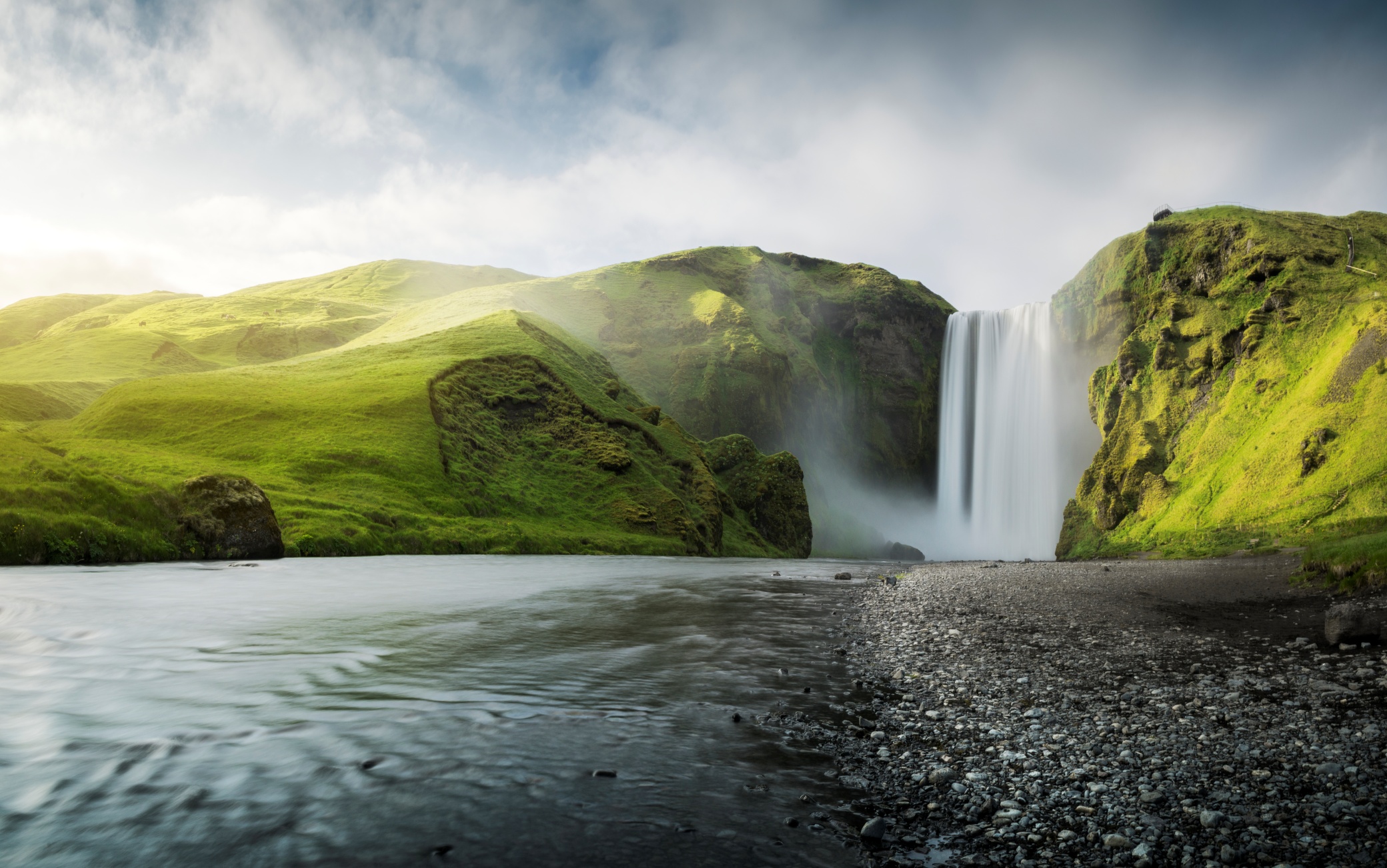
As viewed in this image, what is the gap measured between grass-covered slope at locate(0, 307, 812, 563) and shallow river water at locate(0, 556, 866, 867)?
43.5 ft

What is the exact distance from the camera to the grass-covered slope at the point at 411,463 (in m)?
29.1

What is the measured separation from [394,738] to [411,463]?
5293 cm

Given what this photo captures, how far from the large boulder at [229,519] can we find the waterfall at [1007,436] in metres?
107

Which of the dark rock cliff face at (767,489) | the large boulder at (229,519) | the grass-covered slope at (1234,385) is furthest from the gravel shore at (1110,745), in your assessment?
the dark rock cliff face at (767,489)

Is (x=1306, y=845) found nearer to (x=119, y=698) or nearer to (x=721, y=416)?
(x=119, y=698)

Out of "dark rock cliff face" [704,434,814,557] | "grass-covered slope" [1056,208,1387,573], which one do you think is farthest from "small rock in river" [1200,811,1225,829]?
"dark rock cliff face" [704,434,814,557]

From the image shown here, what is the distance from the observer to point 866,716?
29.2 ft

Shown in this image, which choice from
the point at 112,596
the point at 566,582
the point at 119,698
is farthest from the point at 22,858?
the point at 566,582

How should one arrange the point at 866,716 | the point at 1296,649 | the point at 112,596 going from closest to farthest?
the point at 866,716
the point at 1296,649
the point at 112,596

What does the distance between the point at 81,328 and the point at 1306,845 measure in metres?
253

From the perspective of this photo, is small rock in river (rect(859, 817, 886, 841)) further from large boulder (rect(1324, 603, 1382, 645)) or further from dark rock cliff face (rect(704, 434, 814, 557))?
dark rock cliff face (rect(704, 434, 814, 557))

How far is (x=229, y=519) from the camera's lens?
32.5 m

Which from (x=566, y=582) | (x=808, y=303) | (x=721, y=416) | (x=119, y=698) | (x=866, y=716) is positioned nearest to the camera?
(x=866, y=716)

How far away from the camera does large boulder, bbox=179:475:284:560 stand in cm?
3138
